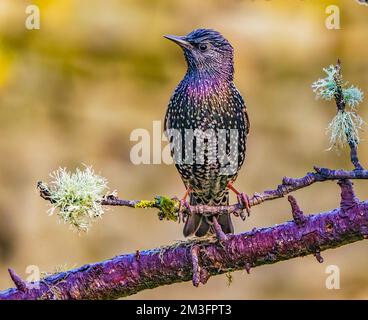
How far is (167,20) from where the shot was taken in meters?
7.59

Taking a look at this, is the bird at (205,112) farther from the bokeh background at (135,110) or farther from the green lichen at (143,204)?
the bokeh background at (135,110)

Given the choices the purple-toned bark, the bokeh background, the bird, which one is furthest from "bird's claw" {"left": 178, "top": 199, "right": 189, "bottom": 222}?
the bokeh background

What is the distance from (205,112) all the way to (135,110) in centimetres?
337

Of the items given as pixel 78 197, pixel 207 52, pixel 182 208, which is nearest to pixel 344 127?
pixel 182 208

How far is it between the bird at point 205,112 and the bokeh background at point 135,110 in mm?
3004

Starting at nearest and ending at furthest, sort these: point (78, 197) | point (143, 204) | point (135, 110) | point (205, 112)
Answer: point (78, 197) → point (143, 204) → point (205, 112) → point (135, 110)

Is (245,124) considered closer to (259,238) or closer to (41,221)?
(259,238)

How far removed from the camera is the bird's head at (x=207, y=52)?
14.4 feet

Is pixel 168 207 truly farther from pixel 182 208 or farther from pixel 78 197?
pixel 78 197

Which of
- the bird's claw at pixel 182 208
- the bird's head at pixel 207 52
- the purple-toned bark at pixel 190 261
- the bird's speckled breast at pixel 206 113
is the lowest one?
the purple-toned bark at pixel 190 261

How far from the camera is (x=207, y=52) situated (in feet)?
14.5

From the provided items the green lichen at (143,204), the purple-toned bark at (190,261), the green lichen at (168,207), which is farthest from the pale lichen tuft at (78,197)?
the purple-toned bark at (190,261)
